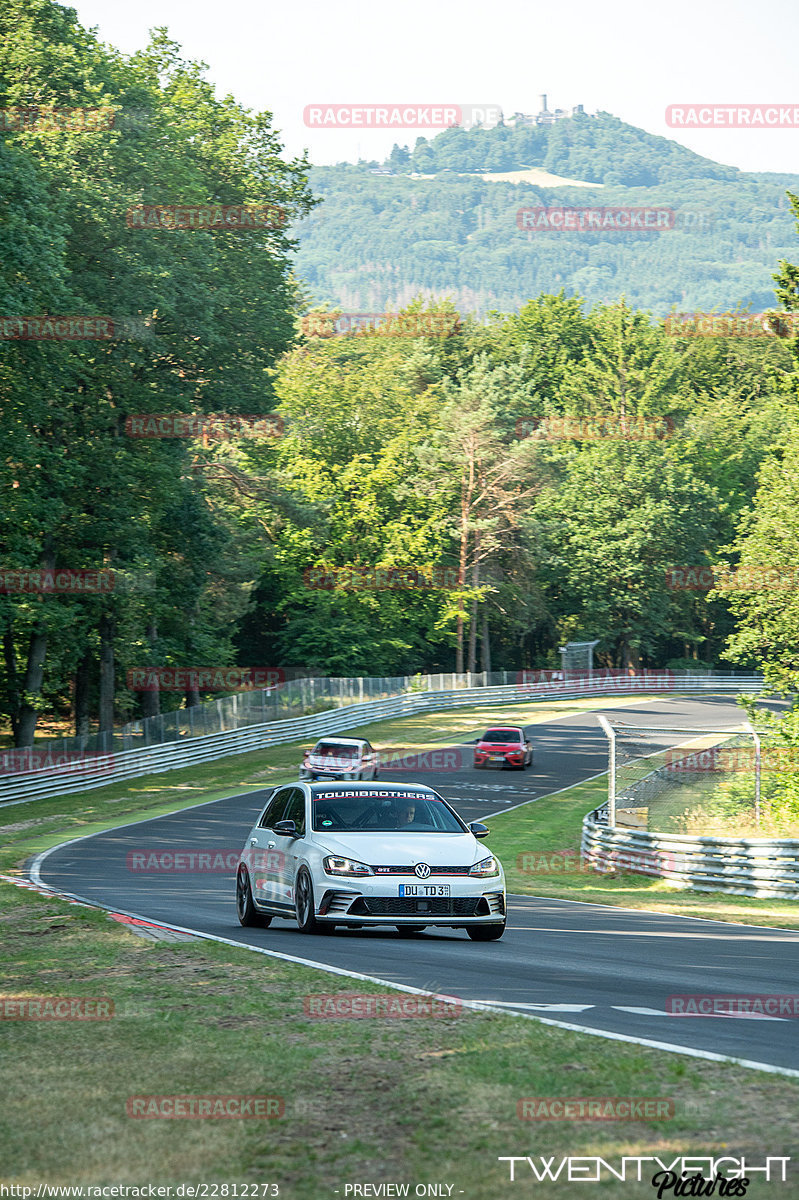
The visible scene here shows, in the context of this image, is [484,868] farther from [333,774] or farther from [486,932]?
[333,774]

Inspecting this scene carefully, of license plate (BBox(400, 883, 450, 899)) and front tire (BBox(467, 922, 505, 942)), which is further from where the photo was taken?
front tire (BBox(467, 922, 505, 942))

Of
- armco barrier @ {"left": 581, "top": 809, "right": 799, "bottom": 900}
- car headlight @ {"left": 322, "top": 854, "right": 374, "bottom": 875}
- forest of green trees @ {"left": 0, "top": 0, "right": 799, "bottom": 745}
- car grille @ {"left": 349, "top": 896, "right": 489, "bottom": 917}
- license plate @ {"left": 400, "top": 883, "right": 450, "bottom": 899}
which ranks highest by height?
forest of green trees @ {"left": 0, "top": 0, "right": 799, "bottom": 745}

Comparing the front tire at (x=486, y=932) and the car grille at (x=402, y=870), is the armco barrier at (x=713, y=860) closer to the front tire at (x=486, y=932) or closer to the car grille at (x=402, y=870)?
the front tire at (x=486, y=932)

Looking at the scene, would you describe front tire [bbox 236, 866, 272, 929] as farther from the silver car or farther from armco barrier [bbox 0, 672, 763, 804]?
armco barrier [bbox 0, 672, 763, 804]

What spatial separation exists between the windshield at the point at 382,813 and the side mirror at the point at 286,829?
227mm

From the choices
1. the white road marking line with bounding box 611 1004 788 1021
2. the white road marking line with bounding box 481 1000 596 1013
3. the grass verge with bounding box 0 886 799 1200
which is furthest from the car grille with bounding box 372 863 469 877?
the white road marking line with bounding box 611 1004 788 1021

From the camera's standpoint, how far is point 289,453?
75.0 metres

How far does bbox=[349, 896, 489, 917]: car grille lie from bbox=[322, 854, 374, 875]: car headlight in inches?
9.5

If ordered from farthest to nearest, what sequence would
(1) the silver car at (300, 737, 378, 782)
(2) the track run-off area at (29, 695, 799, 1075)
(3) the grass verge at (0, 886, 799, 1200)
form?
(1) the silver car at (300, 737, 378, 782) < (2) the track run-off area at (29, 695, 799, 1075) < (3) the grass verge at (0, 886, 799, 1200)

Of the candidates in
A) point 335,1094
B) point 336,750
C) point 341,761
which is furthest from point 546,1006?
point 336,750

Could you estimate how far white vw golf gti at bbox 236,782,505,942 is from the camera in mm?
12516

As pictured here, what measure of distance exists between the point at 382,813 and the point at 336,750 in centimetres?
2577

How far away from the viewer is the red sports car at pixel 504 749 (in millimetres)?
46000

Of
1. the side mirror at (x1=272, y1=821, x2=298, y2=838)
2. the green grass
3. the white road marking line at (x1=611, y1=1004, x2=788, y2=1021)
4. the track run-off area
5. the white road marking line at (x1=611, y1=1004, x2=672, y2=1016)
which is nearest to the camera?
the track run-off area
